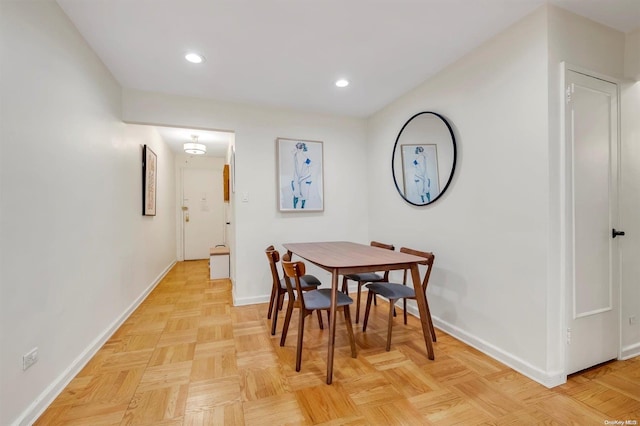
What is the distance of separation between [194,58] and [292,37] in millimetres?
848

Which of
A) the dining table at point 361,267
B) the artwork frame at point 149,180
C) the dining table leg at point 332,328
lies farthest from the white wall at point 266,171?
the dining table leg at point 332,328

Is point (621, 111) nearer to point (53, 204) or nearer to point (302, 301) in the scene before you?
point (302, 301)

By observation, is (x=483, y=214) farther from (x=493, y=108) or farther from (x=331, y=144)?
(x=331, y=144)

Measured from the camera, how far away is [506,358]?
1938mm

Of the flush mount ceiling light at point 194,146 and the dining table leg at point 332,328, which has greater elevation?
the flush mount ceiling light at point 194,146

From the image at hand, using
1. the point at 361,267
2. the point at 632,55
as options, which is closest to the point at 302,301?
the point at 361,267

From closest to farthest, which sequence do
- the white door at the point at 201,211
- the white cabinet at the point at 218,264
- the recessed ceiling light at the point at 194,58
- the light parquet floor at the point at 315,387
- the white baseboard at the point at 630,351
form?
the light parquet floor at the point at 315,387 → the white baseboard at the point at 630,351 → the recessed ceiling light at the point at 194,58 → the white cabinet at the point at 218,264 → the white door at the point at 201,211

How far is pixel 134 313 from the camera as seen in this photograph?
295 centimetres

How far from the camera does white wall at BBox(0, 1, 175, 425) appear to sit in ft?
4.32

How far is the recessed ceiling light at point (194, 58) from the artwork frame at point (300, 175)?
1.22m

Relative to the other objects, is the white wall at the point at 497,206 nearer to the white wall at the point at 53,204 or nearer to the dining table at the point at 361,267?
the dining table at the point at 361,267

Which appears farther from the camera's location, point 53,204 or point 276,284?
point 276,284

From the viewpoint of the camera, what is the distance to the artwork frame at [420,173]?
8.55 ft

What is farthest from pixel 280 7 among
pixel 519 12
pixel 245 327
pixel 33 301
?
pixel 245 327
